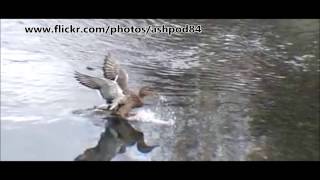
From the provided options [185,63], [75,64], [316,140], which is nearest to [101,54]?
[75,64]

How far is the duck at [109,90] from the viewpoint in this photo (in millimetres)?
1989

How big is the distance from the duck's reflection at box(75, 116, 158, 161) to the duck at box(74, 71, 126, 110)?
5 cm

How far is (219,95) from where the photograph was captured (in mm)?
2078

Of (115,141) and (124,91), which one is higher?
(124,91)

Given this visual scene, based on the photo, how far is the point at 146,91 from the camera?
2.03 metres

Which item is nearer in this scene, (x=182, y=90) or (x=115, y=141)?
(x=115, y=141)

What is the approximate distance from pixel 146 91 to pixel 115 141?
213 mm

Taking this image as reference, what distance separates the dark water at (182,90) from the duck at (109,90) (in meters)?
0.03

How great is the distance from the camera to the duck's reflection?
1.93 metres

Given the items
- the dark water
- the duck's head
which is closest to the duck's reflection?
the dark water

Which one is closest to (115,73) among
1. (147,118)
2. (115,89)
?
(115,89)

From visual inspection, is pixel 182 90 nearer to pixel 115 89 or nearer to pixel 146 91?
pixel 146 91

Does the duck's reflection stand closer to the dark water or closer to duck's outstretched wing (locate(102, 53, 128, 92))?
the dark water
